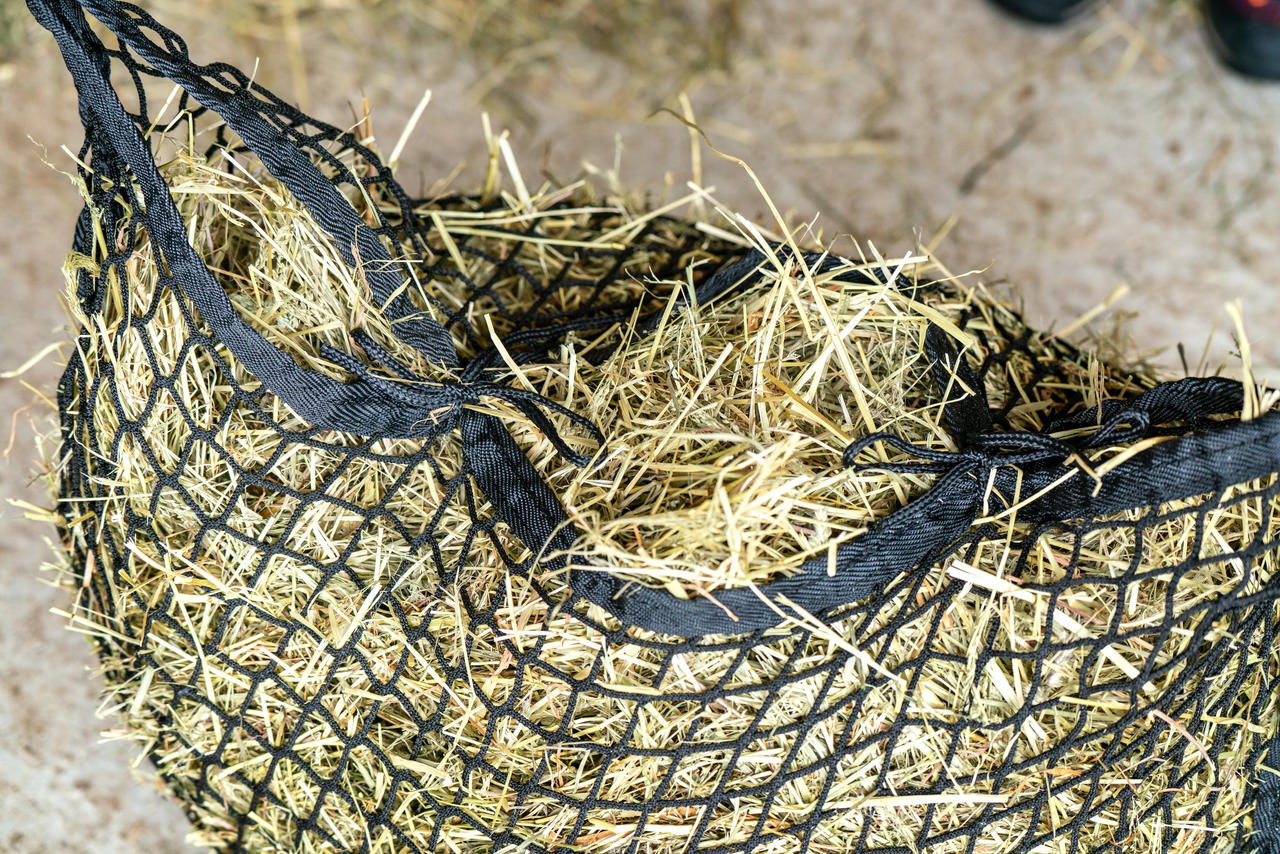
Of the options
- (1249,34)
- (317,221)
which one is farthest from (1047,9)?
(317,221)

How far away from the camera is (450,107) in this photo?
68.8 inches

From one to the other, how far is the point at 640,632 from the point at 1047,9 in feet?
5.49

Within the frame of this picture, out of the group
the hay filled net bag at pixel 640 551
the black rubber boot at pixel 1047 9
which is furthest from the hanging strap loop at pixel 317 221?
the black rubber boot at pixel 1047 9

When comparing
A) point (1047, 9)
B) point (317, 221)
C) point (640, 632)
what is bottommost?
point (640, 632)

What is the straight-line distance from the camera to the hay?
0.74 m

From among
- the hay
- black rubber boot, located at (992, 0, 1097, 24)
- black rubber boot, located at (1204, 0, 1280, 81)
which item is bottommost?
the hay

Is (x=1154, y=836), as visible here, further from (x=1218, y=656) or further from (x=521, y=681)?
(x=521, y=681)

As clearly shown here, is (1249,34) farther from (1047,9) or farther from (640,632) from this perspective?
(640,632)

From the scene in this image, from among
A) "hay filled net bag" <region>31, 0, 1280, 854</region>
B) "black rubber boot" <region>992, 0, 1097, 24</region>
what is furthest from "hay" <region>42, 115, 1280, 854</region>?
"black rubber boot" <region>992, 0, 1097, 24</region>

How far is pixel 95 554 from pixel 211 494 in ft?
0.59

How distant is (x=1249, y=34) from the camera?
5.79 feet

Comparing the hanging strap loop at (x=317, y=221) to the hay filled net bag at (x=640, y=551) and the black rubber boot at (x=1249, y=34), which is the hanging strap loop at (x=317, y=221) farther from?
the black rubber boot at (x=1249, y=34)

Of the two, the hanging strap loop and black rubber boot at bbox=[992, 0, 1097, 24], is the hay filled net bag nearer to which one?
the hanging strap loop

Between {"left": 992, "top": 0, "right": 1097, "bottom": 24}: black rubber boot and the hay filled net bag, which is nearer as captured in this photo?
the hay filled net bag
